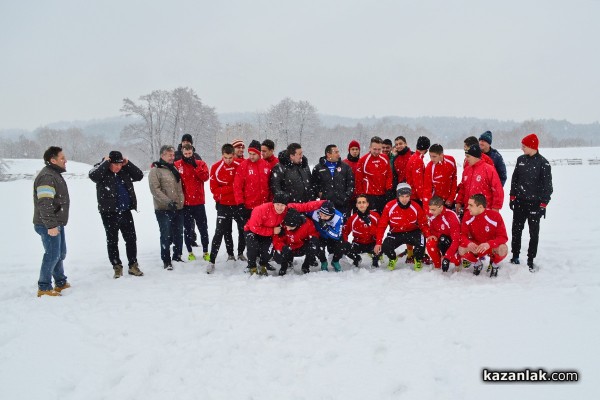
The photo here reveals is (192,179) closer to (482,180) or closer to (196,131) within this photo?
(482,180)

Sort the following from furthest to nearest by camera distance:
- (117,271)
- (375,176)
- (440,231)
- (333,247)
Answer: (375,176)
(333,247)
(117,271)
(440,231)

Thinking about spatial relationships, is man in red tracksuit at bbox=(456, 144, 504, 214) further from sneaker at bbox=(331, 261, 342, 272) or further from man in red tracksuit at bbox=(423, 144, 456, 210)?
sneaker at bbox=(331, 261, 342, 272)

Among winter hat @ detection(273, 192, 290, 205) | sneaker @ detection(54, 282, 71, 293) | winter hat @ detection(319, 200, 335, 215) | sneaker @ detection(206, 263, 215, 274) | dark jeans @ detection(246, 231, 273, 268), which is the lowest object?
sneaker @ detection(54, 282, 71, 293)

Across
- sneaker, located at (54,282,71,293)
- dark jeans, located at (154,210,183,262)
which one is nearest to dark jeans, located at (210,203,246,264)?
dark jeans, located at (154,210,183,262)

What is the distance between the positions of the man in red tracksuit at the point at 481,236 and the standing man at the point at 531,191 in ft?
2.08

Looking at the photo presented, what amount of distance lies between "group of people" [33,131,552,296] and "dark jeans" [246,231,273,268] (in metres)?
0.02

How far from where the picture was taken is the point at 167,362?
11.6 ft

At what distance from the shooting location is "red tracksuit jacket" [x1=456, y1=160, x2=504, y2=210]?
18.3 feet

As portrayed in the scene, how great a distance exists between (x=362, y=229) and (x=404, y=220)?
0.73 meters

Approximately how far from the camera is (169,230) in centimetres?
661

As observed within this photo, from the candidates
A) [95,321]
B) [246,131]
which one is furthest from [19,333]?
[246,131]

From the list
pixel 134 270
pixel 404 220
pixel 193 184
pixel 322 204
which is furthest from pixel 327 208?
pixel 134 270

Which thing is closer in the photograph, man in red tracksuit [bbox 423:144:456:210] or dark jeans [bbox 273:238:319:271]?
dark jeans [bbox 273:238:319:271]

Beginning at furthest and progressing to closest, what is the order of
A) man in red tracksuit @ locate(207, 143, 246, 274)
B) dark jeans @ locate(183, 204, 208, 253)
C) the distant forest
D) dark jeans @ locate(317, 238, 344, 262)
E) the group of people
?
the distant forest, dark jeans @ locate(183, 204, 208, 253), man in red tracksuit @ locate(207, 143, 246, 274), dark jeans @ locate(317, 238, 344, 262), the group of people
